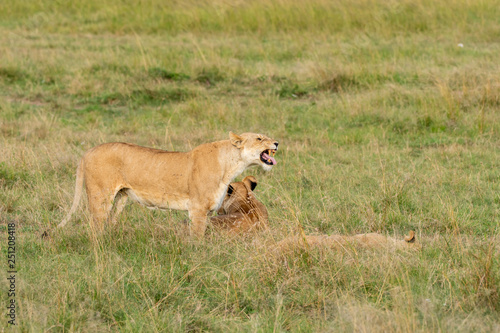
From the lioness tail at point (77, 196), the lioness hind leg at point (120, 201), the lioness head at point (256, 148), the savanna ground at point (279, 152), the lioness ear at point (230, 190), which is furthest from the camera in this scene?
the lioness ear at point (230, 190)

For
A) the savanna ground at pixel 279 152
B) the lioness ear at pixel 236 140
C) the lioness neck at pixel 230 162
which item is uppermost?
the lioness ear at pixel 236 140

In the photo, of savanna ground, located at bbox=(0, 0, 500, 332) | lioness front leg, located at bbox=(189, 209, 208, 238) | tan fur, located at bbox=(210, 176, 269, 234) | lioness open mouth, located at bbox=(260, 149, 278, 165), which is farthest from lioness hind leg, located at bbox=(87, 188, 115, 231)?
lioness open mouth, located at bbox=(260, 149, 278, 165)

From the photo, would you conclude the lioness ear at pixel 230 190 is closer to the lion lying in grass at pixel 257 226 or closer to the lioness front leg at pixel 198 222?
the lion lying in grass at pixel 257 226

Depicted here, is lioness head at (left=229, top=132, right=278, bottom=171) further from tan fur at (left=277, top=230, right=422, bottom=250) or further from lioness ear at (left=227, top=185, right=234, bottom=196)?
tan fur at (left=277, top=230, right=422, bottom=250)

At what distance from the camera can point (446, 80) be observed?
983 cm

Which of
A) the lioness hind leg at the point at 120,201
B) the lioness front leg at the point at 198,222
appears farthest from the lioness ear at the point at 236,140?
the lioness hind leg at the point at 120,201

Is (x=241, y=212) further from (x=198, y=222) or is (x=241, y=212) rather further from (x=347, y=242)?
(x=347, y=242)

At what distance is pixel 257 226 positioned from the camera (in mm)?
4883

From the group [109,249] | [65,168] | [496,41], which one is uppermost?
[109,249]

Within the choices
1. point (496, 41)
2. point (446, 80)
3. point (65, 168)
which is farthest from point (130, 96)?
point (496, 41)

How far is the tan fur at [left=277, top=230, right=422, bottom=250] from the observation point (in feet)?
13.5

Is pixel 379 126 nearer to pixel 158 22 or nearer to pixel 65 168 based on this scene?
pixel 65 168

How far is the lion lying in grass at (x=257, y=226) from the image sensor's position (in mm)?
4188

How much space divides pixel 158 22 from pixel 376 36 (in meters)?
5.17
